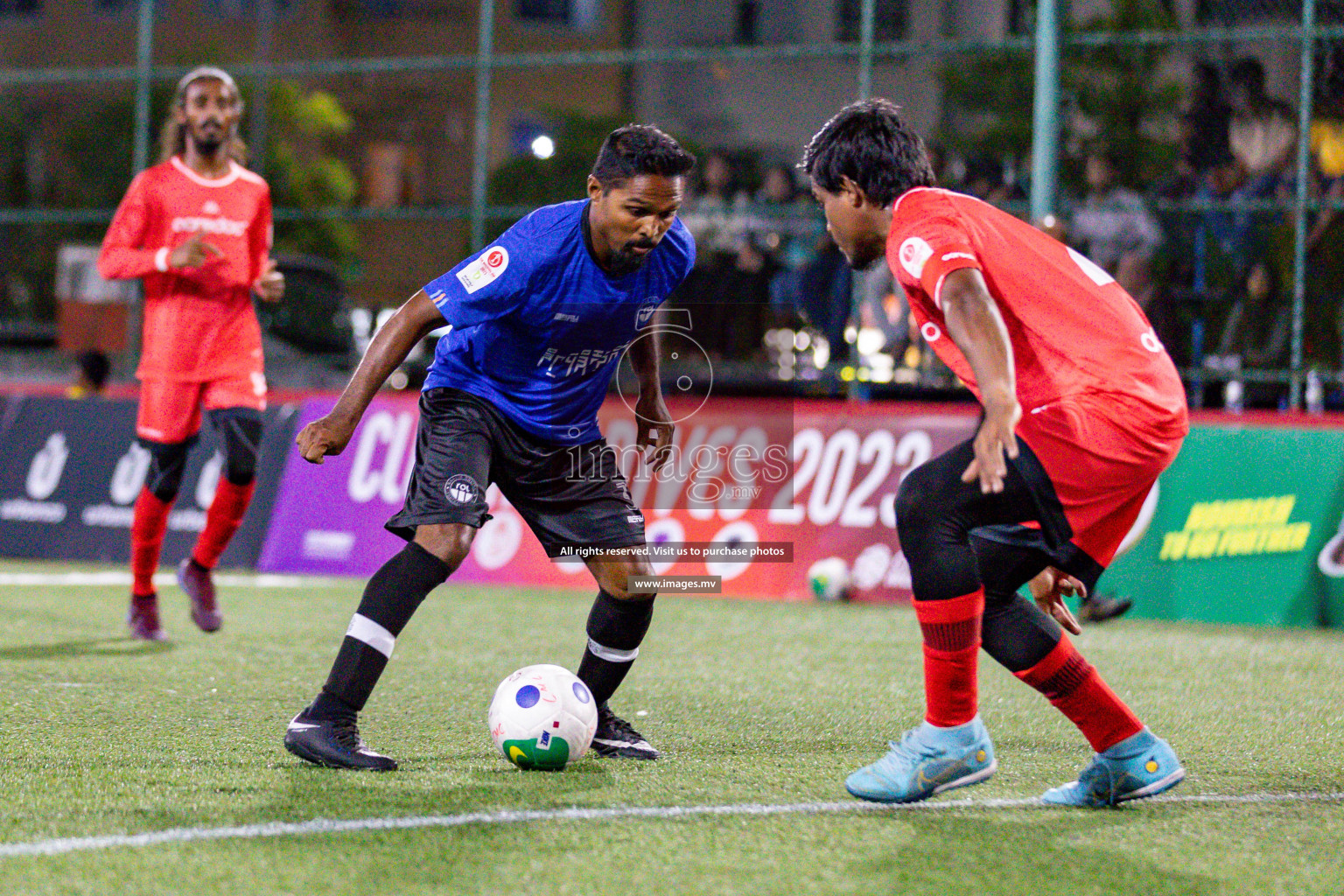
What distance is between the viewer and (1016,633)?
3885 mm

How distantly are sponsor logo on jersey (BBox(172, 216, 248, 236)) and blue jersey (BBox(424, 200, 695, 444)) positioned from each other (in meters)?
2.68

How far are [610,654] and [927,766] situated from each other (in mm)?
1154

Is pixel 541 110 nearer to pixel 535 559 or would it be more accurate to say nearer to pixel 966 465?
pixel 535 559

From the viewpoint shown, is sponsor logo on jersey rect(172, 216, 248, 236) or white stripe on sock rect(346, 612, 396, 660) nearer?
white stripe on sock rect(346, 612, 396, 660)

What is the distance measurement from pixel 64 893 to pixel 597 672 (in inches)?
77.1

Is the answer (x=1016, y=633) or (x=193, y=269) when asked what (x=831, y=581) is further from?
(x=1016, y=633)

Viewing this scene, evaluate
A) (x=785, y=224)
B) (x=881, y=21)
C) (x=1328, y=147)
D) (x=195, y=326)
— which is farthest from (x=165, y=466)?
(x=1328, y=147)

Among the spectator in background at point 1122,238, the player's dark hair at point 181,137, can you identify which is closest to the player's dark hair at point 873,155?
the player's dark hair at point 181,137

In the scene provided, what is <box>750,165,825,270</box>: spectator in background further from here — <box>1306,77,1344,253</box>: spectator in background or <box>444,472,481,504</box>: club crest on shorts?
<box>444,472,481,504</box>: club crest on shorts

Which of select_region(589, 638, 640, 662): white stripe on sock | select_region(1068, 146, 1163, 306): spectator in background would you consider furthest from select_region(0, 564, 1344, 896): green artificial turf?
select_region(1068, 146, 1163, 306): spectator in background

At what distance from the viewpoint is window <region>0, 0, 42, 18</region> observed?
1150 inches

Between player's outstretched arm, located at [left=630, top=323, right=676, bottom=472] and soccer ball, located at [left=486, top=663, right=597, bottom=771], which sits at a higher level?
player's outstretched arm, located at [left=630, top=323, right=676, bottom=472]

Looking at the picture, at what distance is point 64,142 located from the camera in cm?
2448

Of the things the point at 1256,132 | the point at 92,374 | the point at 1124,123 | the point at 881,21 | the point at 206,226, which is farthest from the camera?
the point at 92,374
